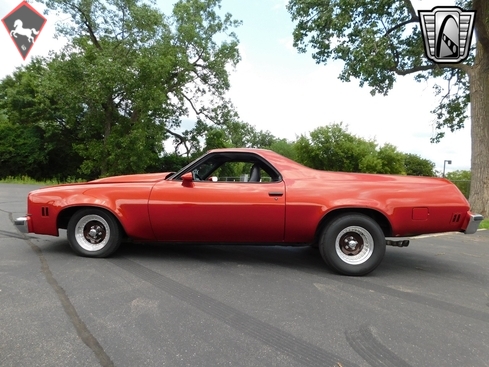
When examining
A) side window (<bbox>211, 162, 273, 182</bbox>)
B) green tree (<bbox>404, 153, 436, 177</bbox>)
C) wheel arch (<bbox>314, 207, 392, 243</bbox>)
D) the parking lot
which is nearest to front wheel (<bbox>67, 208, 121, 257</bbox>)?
the parking lot

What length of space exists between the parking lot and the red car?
0.36 m

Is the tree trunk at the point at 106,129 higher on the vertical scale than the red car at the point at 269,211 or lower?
higher

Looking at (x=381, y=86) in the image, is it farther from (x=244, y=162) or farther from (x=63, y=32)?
(x=63, y=32)

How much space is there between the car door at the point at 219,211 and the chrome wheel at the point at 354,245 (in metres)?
0.69

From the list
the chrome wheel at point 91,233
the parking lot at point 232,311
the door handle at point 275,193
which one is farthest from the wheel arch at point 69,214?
the door handle at point 275,193

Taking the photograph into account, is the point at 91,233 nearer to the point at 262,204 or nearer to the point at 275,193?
the point at 262,204

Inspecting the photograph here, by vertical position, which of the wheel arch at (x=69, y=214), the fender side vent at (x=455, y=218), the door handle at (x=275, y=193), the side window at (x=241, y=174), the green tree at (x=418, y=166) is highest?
the green tree at (x=418, y=166)

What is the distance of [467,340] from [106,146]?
22.1 meters

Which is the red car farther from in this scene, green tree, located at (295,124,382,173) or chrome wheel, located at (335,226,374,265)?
green tree, located at (295,124,382,173)

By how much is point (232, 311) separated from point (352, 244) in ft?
5.75

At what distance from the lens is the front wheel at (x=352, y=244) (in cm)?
378

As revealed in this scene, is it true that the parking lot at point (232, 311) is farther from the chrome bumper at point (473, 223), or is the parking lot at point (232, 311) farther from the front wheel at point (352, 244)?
the chrome bumper at point (473, 223)

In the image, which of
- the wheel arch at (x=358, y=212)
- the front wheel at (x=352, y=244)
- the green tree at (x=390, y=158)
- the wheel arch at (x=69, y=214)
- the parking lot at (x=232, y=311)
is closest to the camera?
the parking lot at (x=232, y=311)

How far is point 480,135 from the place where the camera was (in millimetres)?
9672
